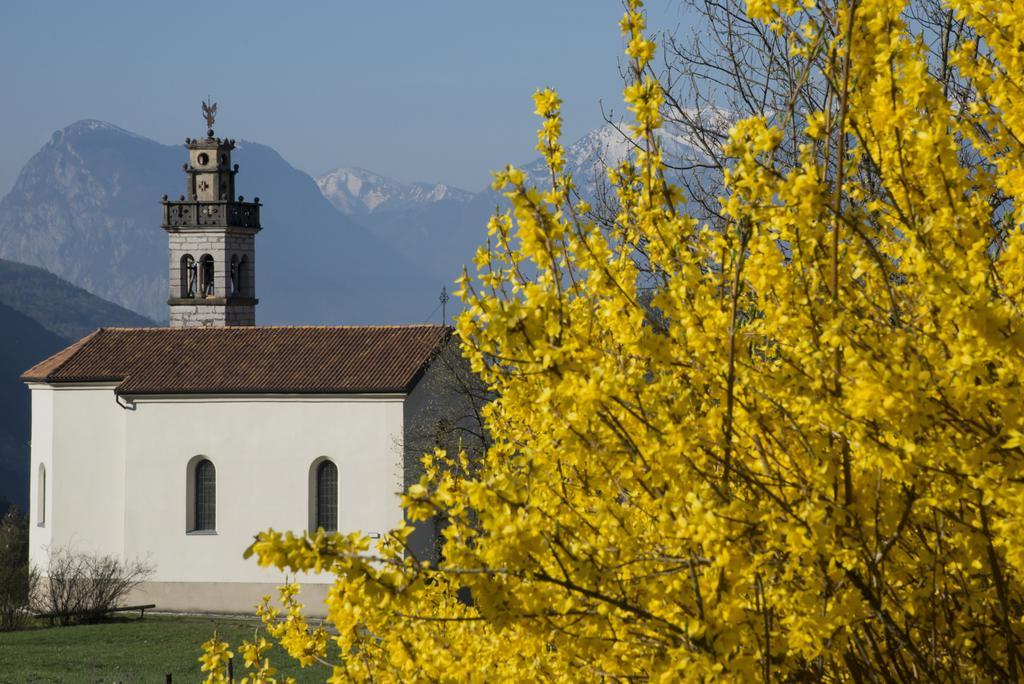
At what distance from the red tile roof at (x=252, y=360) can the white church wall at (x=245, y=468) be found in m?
0.41

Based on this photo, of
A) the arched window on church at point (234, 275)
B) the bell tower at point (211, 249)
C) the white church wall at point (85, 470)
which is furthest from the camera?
the arched window on church at point (234, 275)

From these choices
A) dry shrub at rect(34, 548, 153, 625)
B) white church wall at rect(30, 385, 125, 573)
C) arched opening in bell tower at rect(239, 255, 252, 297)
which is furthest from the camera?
arched opening in bell tower at rect(239, 255, 252, 297)

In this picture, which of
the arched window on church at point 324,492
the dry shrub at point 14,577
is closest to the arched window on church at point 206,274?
the dry shrub at point 14,577

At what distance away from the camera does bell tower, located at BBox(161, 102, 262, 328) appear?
46750mm

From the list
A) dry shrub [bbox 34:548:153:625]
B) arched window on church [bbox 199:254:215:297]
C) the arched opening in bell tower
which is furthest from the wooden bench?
the arched opening in bell tower

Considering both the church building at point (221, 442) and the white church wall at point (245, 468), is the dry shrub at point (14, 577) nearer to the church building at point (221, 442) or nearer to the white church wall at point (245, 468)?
the church building at point (221, 442)

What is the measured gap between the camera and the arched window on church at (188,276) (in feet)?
156

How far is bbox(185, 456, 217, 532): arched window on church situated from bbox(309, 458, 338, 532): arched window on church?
2660mm

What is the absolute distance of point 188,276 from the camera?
156 feet

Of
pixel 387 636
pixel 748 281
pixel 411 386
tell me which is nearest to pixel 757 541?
pixel 748 281

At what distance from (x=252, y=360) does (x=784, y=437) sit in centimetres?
3162

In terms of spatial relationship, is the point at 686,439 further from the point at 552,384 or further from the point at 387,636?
the point at 387,636

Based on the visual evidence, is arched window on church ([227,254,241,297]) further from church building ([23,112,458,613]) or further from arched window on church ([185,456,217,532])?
arched window on church ([185,456,217,532])

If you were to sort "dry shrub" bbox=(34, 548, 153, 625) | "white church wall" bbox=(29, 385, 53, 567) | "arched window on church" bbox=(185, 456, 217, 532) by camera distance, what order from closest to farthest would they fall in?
"dry shrub" bbox=(34, 548, 153, 625)
"arched window on church" bbox=(185, 456, 217, 532)
"white church wall" bbox=(29, 385, 53, 567)
